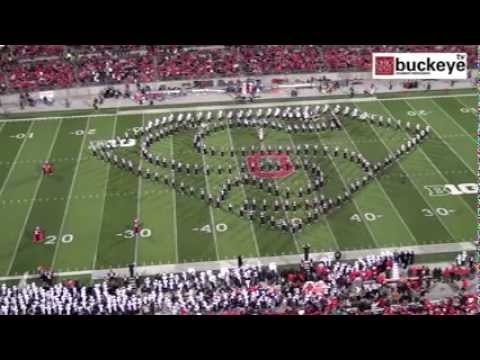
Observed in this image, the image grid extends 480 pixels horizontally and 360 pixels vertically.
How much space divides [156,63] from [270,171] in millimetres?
12119

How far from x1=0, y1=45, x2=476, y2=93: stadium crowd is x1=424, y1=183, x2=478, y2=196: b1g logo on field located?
1011 centimetres

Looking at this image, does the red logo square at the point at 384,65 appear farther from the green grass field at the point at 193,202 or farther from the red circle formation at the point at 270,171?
the red circle formation at the point at 270,171

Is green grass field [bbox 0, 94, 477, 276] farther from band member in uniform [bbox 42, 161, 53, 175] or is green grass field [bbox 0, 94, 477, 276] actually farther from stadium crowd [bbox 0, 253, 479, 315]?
stadium crowd [bbox 0, 253, 479, 315]

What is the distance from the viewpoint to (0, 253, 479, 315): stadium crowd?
58.9 feet

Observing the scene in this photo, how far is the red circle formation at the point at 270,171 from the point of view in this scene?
24531mm

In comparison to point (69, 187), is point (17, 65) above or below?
above

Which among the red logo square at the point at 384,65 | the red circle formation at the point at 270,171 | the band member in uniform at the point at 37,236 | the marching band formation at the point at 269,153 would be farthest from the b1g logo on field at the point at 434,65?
the band member in uniform at the point at 37,236

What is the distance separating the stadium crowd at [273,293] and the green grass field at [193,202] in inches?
58.5

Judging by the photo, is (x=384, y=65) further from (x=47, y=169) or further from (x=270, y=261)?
(x=47, y=169)

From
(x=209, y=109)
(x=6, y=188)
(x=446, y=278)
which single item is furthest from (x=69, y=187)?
(x=446, y=278)

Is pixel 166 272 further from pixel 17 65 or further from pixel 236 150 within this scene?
pixel 17 65

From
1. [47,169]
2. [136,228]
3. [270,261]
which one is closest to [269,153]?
[136,228]

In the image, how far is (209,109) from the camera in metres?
30.3

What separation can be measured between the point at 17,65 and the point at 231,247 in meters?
18.3
